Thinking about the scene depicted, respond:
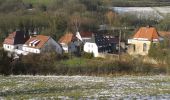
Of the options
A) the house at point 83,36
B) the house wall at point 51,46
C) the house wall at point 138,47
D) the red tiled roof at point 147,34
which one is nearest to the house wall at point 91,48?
the house wall at point 51,46

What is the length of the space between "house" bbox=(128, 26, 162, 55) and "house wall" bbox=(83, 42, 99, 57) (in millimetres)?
5559

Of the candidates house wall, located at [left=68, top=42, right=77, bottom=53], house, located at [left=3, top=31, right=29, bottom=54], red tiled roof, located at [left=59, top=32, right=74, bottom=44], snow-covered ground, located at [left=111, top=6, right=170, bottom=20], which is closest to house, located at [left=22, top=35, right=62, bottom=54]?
house wall, located at [left=68, top=42, right=77, bottom=53]

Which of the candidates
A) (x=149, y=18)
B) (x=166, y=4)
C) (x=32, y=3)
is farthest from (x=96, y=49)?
(x=166, y=4)

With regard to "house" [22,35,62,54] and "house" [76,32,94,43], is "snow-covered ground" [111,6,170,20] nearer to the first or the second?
"house" [76,32,94,43]

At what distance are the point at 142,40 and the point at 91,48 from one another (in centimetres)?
897

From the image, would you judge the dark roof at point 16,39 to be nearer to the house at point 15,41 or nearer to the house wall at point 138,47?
the house at point 15,41

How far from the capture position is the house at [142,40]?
213 ft

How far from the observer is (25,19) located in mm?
90125

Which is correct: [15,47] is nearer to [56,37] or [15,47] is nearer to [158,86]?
[56,37]

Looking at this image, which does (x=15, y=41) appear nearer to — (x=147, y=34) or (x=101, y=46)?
(x=101, y=46)

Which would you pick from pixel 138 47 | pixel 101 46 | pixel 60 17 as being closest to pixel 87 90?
pixel 138 47

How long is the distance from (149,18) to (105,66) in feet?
235

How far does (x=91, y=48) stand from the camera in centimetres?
7031

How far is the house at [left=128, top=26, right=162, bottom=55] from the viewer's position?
64.8m
